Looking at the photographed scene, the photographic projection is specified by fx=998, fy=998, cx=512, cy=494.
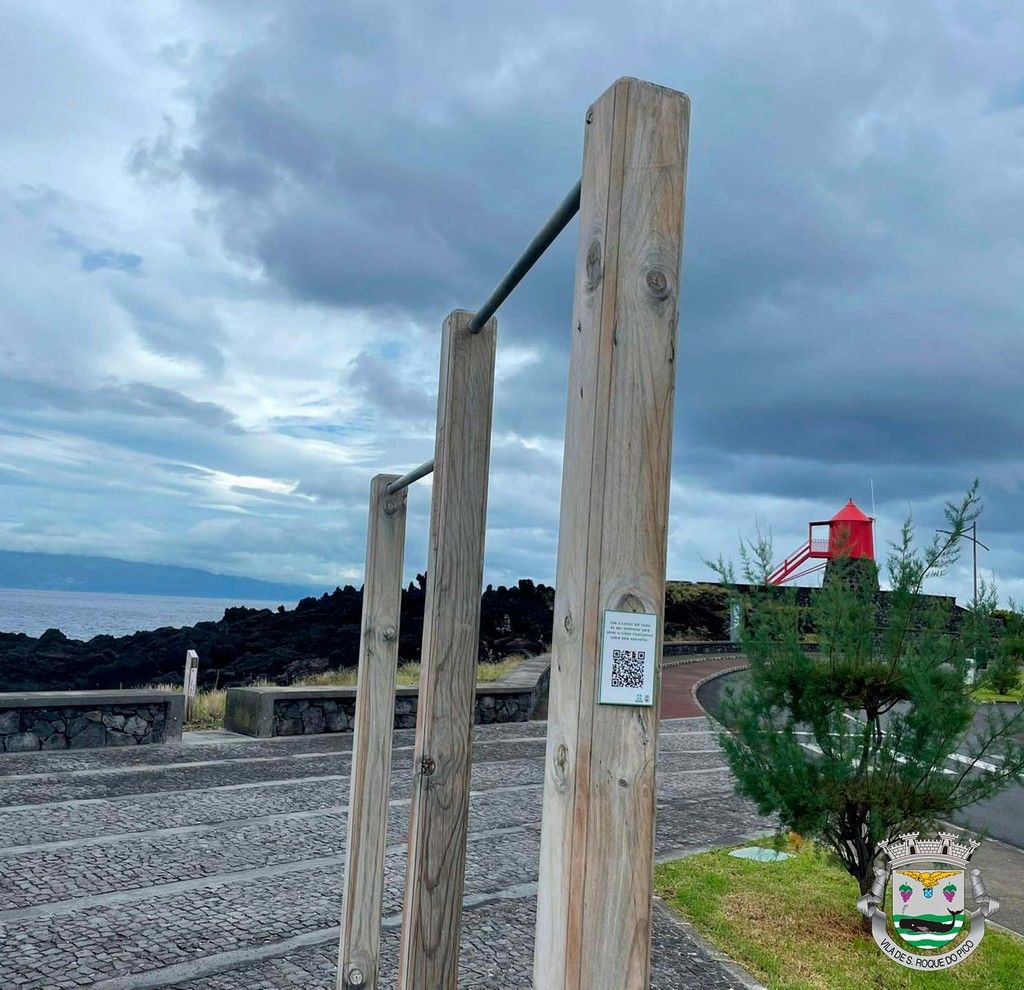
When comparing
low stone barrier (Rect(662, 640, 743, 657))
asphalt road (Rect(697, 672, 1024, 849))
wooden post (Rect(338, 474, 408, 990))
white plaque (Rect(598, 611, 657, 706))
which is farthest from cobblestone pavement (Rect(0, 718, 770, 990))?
low stone barrier (Rect(662, 640, 743, 657))

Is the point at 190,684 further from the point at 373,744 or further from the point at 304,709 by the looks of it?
the point at 373,744

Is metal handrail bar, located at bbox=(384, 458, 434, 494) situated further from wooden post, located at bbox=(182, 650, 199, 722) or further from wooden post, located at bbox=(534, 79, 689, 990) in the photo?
wooden post, located at bbox=(182, 650, 199, 722)

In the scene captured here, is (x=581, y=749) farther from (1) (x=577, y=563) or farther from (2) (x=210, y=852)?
(2) (x=210, y=852)

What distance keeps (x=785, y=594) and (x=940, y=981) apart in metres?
2.26

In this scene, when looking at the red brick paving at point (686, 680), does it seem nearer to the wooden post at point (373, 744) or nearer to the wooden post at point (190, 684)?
the wooden post at point (190, 684)

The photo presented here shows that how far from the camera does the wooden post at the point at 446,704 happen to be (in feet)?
9.77

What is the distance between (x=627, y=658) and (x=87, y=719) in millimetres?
10185

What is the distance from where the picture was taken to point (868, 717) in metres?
5.97

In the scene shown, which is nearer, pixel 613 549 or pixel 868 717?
pixel 613 549

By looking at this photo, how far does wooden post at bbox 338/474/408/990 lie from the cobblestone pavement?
630 mm

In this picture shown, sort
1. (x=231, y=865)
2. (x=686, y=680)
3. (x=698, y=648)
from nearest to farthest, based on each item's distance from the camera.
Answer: (x=231, y=865) → (x=686, y=680) → (x=698, y=648)

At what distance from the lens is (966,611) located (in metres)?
5.93

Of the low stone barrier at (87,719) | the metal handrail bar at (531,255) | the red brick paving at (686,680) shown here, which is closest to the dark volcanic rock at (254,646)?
the red brick paving at (686,680)

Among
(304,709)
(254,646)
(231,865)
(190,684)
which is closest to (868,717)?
(231,865)
